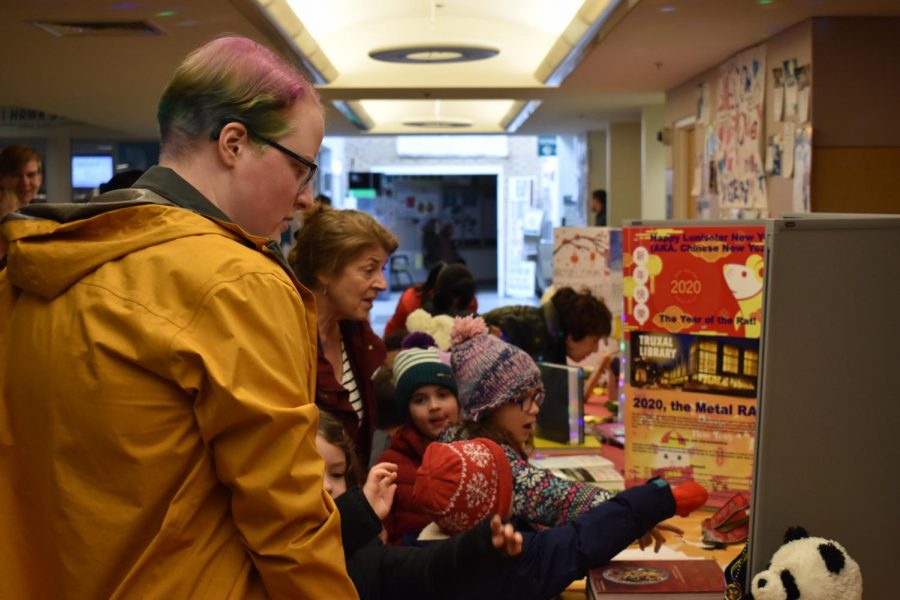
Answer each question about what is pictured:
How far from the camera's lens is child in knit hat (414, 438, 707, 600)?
2.21 m

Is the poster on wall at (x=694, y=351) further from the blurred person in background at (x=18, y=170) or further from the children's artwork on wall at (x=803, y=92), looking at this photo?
the blurred person in background at (x=18, y=170)

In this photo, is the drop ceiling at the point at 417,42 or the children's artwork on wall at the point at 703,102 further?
the children's artwork on wall at the point at 703,102

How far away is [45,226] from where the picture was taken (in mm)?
1375

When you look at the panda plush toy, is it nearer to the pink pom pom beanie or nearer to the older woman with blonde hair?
the pink pom pom beanie

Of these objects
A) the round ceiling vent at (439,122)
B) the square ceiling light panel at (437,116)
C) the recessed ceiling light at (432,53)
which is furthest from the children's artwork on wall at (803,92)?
the round ceiling vent at (439,122)

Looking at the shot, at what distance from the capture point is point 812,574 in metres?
1.78

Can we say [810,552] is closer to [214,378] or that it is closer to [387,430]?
[214,378]

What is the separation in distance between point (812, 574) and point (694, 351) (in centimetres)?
134

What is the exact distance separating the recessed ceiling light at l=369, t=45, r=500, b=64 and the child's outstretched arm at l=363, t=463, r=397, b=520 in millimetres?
6619

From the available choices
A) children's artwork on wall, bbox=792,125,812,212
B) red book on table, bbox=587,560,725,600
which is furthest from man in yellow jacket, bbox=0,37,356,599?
children's artwork on wall, bbox=792,125,812,212

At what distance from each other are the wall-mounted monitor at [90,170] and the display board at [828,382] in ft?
47.9

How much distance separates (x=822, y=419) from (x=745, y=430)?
4.02 feet

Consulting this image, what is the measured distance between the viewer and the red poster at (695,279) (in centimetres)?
300

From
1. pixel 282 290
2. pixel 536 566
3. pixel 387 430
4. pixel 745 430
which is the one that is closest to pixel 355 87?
pixel 387 430
